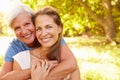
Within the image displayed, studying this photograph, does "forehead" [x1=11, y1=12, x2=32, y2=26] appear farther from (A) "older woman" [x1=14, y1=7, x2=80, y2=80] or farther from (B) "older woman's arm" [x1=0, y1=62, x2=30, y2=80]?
(B) "older woman's arm" [x1=0, y1=62, x2=30, y2=80]

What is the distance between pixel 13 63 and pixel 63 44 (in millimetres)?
425

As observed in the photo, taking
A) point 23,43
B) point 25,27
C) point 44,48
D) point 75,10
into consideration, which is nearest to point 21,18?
point 25,27

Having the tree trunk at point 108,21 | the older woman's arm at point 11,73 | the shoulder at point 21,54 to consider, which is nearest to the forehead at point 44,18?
the shoulder at point 21,54

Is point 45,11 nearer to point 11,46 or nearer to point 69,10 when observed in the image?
point 11,46

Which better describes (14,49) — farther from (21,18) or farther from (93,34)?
(93,34)

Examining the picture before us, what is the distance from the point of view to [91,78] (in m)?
7.15

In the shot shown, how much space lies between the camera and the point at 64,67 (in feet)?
9.11

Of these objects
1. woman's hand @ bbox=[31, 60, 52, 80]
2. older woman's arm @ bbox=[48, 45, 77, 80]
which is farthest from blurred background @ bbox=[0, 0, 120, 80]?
woman's hand @ bbox=[31, 60, 52, 80]

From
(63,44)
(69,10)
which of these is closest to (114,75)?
(63,44)

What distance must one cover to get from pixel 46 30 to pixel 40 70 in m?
0.31

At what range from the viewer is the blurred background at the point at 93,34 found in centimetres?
827

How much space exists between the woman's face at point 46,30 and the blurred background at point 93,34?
4530 mm

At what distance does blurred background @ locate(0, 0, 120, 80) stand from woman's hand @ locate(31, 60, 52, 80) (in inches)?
176

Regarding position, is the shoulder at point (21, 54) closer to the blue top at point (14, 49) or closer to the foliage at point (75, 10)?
the blue top at point (14, 49)
